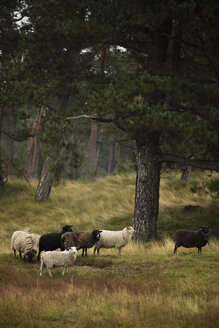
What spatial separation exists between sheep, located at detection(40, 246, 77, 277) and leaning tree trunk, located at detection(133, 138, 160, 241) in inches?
217

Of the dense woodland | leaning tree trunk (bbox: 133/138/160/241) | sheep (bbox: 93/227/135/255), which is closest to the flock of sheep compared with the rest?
sheep (bbox: 93/227/135/255)

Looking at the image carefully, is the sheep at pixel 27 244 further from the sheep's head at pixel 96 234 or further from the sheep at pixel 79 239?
the sheep's head at pixel 96 234

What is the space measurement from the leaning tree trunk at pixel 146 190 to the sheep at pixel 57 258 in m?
5.51

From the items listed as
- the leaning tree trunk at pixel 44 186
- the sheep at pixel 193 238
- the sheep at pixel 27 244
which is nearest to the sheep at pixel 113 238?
the sheep at pixel 193 238

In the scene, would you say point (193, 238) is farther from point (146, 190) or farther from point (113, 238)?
point (146, 190)

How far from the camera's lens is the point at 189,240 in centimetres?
1221

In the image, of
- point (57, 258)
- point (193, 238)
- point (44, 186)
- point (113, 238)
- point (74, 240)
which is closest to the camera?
point (57, 258)

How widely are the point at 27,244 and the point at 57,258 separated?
6.57ft

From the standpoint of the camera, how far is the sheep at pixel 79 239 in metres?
11.5

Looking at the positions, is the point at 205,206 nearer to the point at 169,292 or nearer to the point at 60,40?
the point at 60,40

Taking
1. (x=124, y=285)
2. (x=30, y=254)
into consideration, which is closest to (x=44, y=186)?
(x=30, y=254)

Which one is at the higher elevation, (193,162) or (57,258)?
(193,162)

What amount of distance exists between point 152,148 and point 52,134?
12.6 feet

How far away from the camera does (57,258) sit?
971 centimetres
